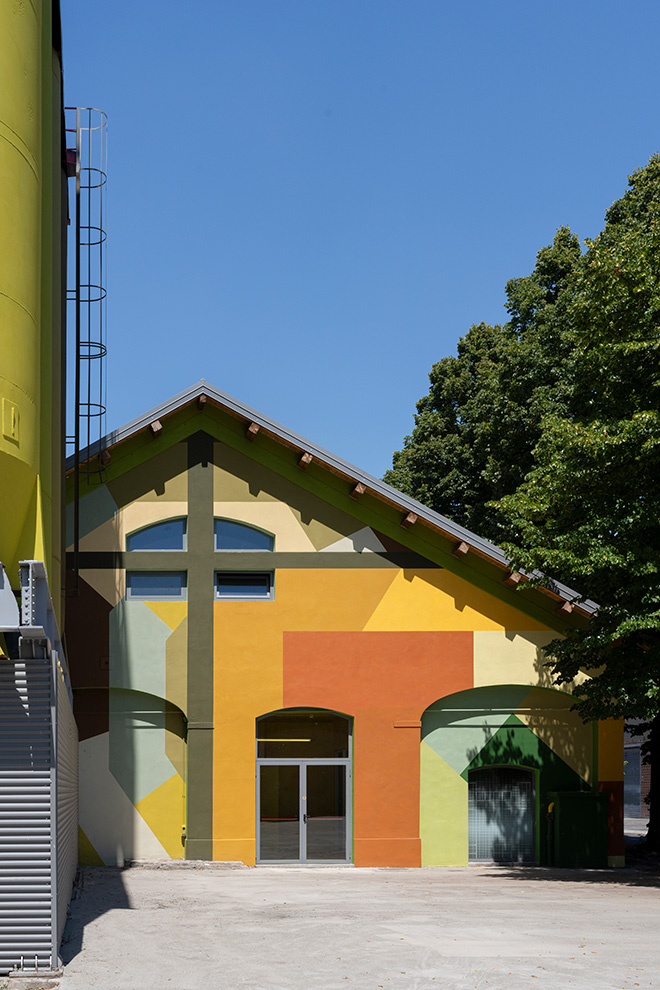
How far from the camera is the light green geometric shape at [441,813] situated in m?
24.0

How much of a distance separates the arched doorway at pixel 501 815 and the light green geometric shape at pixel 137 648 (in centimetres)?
748

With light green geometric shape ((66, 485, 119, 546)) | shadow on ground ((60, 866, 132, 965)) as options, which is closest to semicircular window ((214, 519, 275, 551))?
light green geometric shape ((66, 485, 119, 546))

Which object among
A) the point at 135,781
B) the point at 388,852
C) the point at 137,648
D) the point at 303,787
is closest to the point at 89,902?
the point at 135,781

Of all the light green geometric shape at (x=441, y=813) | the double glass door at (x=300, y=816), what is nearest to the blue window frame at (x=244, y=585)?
the double glass door at (x=300, y=816)

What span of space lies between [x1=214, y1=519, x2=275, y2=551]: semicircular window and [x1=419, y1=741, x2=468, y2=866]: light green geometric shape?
5809 millimetres

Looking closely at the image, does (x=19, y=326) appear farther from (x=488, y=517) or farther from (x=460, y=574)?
(x=488, y=517)

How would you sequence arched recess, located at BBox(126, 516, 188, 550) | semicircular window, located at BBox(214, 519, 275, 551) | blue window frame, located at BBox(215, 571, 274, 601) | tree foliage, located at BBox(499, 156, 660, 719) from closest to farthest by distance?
tree foliage, located at BBox(499, 156, 660, 719), arched recess, located at BBox(126, 516, 188, 550), blue window frame, located at BBox(215, 571, 274, 601), semicircular window, located at BBox(214, 519, 275, 551)

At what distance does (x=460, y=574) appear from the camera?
24594 mm

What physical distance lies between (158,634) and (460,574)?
6.96 meters

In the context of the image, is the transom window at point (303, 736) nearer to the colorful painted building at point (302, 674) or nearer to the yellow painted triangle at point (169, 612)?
the colorful painted building at point (302, 674)

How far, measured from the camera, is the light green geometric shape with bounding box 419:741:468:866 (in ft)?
78.6

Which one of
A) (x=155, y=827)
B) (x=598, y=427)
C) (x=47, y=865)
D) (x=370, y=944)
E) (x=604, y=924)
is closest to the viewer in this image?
(x=47, y=865)

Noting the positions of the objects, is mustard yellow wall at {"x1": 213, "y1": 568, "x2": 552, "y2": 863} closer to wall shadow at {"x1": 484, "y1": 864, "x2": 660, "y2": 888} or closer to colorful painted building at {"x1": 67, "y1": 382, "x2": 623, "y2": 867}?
colorful painted building at {"x1": 67, "y1": 382, "x2": 623, "y2": 867}

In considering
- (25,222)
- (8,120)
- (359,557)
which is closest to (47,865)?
(25,222)
